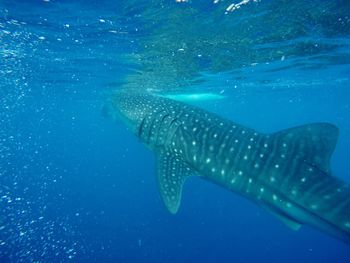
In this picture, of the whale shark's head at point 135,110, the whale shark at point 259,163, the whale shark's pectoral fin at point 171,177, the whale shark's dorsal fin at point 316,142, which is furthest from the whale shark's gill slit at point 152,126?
the whale shark's dorsal fin at point 316,142

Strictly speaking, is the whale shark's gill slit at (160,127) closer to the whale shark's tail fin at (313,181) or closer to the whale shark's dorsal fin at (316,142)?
the whale shark's tail fin at (313,181)

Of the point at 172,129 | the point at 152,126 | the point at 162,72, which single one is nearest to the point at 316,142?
the point at 172,129

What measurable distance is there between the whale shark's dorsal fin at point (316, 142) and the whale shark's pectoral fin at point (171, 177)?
2.00 meters

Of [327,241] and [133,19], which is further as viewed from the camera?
[327,241]

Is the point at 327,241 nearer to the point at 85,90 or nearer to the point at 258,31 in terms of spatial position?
the point at 258,31

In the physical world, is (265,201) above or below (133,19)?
below

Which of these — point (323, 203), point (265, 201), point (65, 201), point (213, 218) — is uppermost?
point (323, 203)

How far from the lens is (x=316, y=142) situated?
4098mm

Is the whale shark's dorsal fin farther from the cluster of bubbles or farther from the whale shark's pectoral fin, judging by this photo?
the cluster of bubbles

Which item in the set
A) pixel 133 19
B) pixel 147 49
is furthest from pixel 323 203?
pixel 147 49

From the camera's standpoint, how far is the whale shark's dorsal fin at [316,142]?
403cm

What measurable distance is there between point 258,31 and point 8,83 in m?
20.4

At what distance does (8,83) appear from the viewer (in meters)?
24.2

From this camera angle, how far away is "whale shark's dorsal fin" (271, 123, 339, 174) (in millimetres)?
4027
